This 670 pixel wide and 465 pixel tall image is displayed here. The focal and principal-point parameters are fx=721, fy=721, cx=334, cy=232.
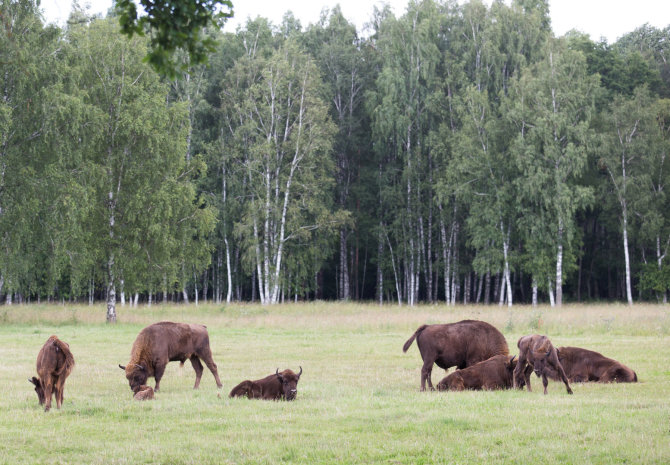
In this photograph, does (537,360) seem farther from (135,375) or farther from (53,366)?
(53,366)

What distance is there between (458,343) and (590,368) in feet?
9.34

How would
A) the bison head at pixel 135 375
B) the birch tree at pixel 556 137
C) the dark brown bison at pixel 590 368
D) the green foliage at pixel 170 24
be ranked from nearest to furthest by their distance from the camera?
→ the green foliage at pixel 170 24, the bison head at pixel 135 375, the dark brown bison at pixel 590 368, the birch tree at pixel 556 137

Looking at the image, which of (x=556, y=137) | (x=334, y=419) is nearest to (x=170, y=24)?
(x=334, y=419)

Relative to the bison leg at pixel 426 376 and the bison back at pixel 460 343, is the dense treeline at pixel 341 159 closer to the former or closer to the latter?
the bison back at pixel 460 343

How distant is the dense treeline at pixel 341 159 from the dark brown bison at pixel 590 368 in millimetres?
22758

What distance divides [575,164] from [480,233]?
7.12 metres

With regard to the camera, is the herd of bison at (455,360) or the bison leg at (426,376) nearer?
the herd of bison at (455,360)

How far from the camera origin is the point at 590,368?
13914 mm

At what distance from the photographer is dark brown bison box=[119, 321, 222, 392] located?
41.0 feet

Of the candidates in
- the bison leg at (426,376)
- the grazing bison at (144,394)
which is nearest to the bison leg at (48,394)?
the grazing bison at (144,394)

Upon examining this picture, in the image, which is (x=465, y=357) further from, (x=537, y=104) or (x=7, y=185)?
(x=537, y=104)

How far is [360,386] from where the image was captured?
522 inches

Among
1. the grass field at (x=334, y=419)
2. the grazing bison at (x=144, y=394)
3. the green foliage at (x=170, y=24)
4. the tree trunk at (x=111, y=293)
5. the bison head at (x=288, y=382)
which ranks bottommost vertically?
the grass field at (x=334, y=419)

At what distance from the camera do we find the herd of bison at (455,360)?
38.7 ft
